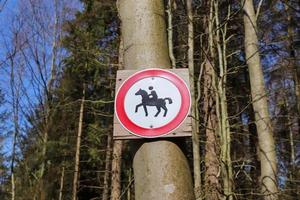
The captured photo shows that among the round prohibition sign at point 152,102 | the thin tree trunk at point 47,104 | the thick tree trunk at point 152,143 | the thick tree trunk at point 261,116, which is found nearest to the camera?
the thick tree trunk at point 152,143

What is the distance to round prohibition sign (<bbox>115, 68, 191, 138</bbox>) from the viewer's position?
49.4 inches

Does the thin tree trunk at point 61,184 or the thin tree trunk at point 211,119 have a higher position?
the thin tree trunk at point 211,119

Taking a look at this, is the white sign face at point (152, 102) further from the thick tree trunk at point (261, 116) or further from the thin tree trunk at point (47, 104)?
the thin tree trunk at point (47, 104)

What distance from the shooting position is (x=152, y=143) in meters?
1.22

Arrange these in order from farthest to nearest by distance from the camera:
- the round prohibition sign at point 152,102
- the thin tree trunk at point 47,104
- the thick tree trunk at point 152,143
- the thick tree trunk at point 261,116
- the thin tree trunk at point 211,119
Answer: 1. the thin tree trunk at point 47,104
2. the thick tree trunk at point 261,116
3. the thin tree trunk at point 211,119
4. the round prohibition sign at point 152,102
5. the thick tree trunk at point 152,143

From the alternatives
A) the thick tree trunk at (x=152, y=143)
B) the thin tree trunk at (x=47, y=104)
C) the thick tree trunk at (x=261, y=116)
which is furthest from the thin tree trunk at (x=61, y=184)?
the thick tree trunk at (x=152, y=143)

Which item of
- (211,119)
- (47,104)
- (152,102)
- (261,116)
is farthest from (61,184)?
(152,102)

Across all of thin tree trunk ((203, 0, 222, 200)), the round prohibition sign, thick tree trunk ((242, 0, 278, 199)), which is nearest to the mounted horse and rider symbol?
the round prohibition sign

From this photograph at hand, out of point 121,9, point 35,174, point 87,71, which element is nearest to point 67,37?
point 87,71

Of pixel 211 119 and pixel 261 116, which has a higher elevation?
pixel 261 116

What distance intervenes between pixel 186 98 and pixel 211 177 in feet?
15.0

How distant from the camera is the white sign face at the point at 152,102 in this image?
126 cm

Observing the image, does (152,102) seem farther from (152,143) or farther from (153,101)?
(152,143)

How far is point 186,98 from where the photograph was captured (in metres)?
1.30
